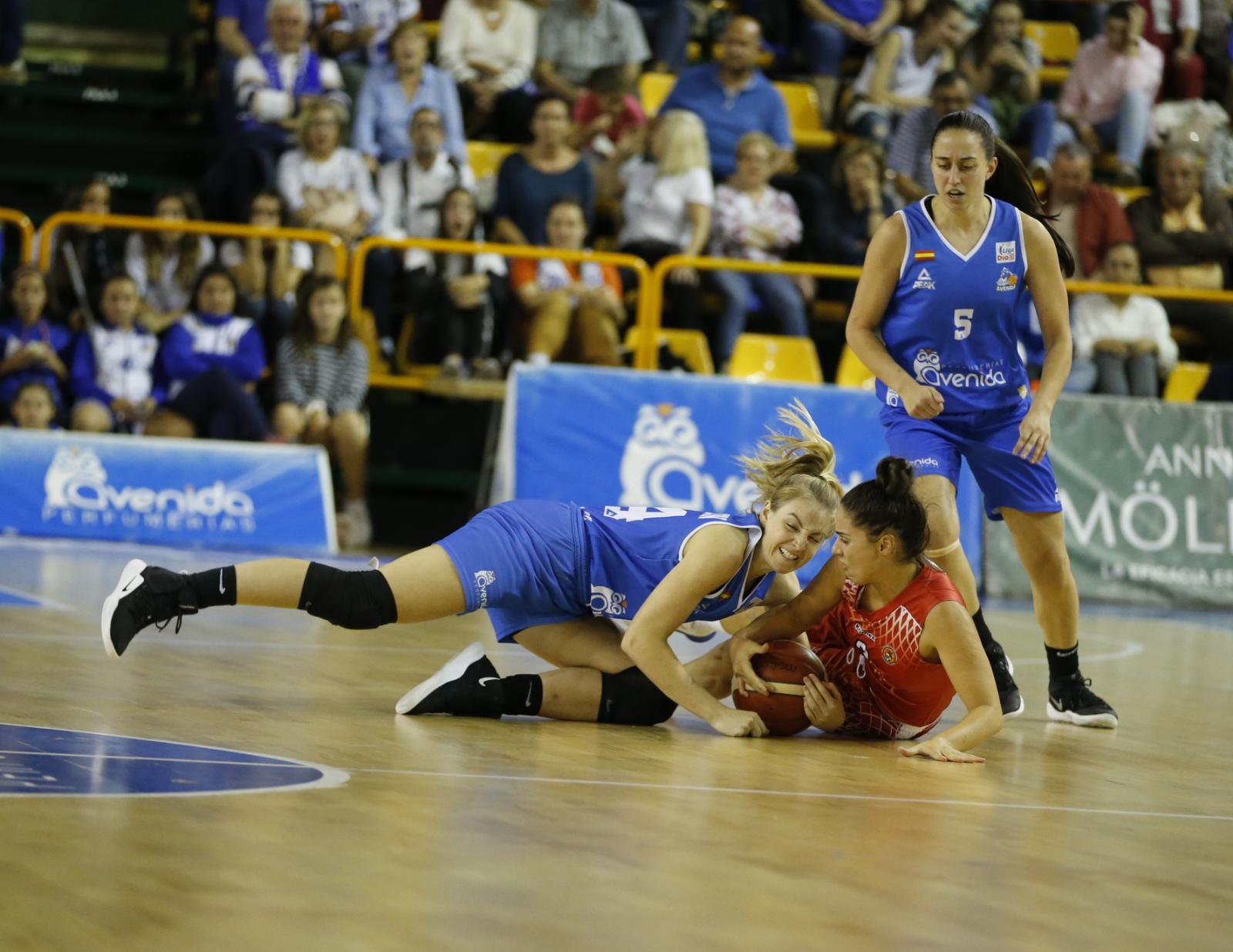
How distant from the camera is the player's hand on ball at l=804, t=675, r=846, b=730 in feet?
16.2

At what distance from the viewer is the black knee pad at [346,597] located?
15.9 ft

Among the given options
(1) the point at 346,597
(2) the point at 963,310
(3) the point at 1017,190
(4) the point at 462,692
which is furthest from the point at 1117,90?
(1) the point at 346,597

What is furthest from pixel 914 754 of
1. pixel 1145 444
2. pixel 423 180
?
pixel 423 180

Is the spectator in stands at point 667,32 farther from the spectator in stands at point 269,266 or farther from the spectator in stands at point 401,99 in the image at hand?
the spectator in stands at point 269,266

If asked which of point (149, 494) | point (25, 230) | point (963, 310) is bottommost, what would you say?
point (149, 494)

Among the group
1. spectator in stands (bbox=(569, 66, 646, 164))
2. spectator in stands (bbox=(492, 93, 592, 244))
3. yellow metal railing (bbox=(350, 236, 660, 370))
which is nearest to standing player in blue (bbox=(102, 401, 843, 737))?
yellow metal railing (bbox=(350, 236, 660, 370))

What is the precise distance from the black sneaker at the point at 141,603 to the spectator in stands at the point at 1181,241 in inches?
355

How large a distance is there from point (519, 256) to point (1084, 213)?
3.97 m

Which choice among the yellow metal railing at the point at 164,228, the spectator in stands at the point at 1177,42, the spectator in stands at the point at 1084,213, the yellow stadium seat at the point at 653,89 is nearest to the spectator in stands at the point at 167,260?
the yellow metal railing at the point at 164,228

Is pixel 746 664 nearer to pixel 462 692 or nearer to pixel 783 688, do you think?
pixel 783 688

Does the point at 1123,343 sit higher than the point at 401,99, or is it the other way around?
the point at 401,99

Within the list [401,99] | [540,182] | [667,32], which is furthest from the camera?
[667,32]

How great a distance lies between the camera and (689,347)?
452 inches

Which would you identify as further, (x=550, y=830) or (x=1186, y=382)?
(x=1186, y=382)
